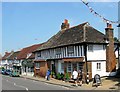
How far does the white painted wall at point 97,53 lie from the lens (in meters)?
32.8

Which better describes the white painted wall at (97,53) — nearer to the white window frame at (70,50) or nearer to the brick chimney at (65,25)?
the white window frame at (70,50)

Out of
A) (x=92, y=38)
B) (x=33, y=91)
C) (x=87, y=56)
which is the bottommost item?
(x=33, y=91)

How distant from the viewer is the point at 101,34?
1398 inches

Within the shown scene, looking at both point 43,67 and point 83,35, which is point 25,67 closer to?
point 43,67

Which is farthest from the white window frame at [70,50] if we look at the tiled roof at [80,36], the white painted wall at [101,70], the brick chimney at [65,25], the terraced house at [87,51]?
the brick chimney at [65,25]

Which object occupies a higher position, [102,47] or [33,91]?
[102,47]

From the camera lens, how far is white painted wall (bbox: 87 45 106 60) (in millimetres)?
32812

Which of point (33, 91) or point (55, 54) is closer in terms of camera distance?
point (33, 91)

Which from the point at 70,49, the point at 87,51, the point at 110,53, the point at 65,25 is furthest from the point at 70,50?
the point at 65,25

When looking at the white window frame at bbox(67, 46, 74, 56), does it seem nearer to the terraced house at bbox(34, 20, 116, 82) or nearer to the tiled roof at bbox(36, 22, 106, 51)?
the terraced house at bbox(34, 20, 116, 82)

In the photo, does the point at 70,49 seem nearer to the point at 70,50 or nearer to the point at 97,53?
the point at 70,50

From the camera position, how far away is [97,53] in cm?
3331

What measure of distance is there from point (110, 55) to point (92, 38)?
293 cm

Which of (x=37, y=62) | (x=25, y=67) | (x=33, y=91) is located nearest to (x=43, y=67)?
(x=37, y=62)
